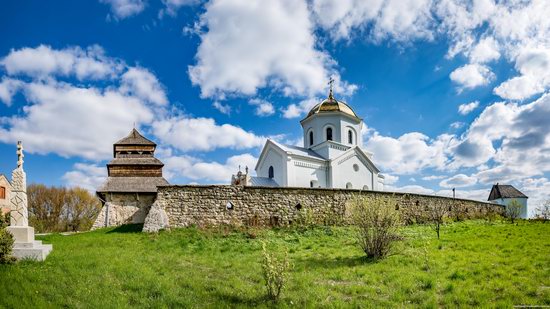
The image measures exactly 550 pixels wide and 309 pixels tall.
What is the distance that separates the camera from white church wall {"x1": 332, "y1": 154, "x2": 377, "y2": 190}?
27219mm

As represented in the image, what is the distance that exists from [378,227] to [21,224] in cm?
1011

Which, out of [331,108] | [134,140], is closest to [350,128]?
[331,108]

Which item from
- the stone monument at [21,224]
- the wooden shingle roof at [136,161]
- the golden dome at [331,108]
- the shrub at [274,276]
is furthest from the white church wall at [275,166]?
the shrub at [274,276]

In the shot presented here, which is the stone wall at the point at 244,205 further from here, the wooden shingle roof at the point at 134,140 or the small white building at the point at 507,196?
the small white building at the point at 507,196

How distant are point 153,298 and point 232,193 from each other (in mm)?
8941

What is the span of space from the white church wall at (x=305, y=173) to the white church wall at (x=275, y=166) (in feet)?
1.97

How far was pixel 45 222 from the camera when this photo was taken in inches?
1378

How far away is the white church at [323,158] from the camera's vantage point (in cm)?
2556

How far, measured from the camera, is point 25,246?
28.8ft

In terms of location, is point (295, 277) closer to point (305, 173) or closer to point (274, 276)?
point (274, 276)

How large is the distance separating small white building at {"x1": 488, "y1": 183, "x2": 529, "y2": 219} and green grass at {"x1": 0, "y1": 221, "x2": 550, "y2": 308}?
38318mm

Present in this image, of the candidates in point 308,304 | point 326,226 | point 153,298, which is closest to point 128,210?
point 326,226

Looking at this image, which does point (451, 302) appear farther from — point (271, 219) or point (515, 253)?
point (271, 219)

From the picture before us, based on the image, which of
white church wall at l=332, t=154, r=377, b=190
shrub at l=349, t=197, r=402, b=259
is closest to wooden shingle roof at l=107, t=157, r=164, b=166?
white church wall at l=332, t=154, r=377, b=190
